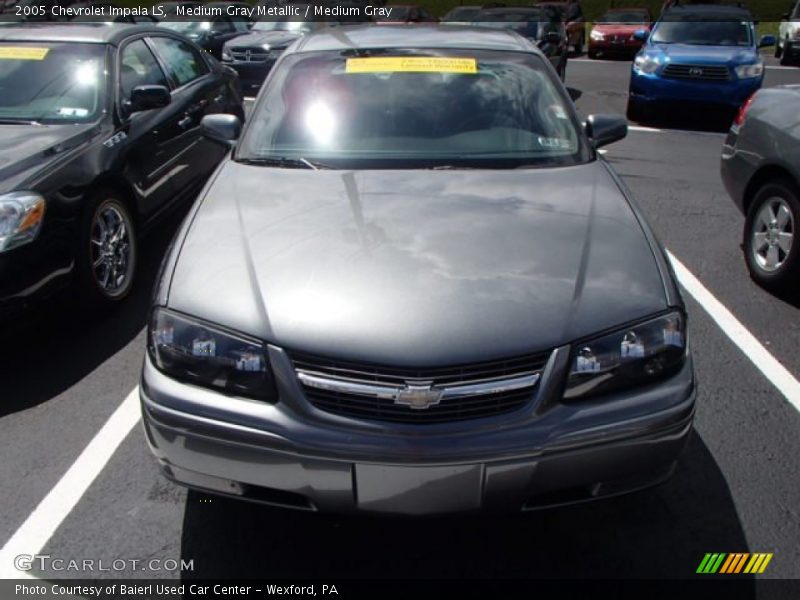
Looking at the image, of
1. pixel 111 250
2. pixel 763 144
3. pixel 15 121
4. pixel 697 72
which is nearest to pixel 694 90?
pixel 697 72

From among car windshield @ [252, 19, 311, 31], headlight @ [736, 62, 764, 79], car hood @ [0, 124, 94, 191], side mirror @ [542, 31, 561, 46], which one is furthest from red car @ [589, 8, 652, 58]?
car hood @ [0, 124, 94, 191]

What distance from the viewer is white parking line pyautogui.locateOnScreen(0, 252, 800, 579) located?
9.16 ft

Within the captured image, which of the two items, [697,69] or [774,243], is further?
[697,69]

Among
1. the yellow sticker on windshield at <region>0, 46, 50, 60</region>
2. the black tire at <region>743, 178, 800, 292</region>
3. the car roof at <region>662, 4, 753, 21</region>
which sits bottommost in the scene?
the black tire at <region>743, 178, 800, 292</region>

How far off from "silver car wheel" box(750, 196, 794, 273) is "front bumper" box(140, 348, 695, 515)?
2.91m

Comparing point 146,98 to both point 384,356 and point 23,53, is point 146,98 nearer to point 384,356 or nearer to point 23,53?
point 23,53

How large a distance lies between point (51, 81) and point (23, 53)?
1.13 feet

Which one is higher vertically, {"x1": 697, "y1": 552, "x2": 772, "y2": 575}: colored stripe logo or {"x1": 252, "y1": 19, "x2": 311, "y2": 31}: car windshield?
{"x1": 252, "y1": 19, "x2": 311, "y2": 31}: car windshield

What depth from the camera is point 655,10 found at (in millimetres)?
37562

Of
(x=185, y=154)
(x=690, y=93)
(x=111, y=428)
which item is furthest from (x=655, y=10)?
(x=111, y=428)

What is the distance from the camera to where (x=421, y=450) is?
2232 mm

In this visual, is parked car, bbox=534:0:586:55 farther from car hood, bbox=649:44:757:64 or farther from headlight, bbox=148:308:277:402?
headlight, bbox=148:308:277:402

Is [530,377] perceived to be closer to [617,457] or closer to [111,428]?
[617,457]

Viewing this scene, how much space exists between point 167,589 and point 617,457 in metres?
1.50
